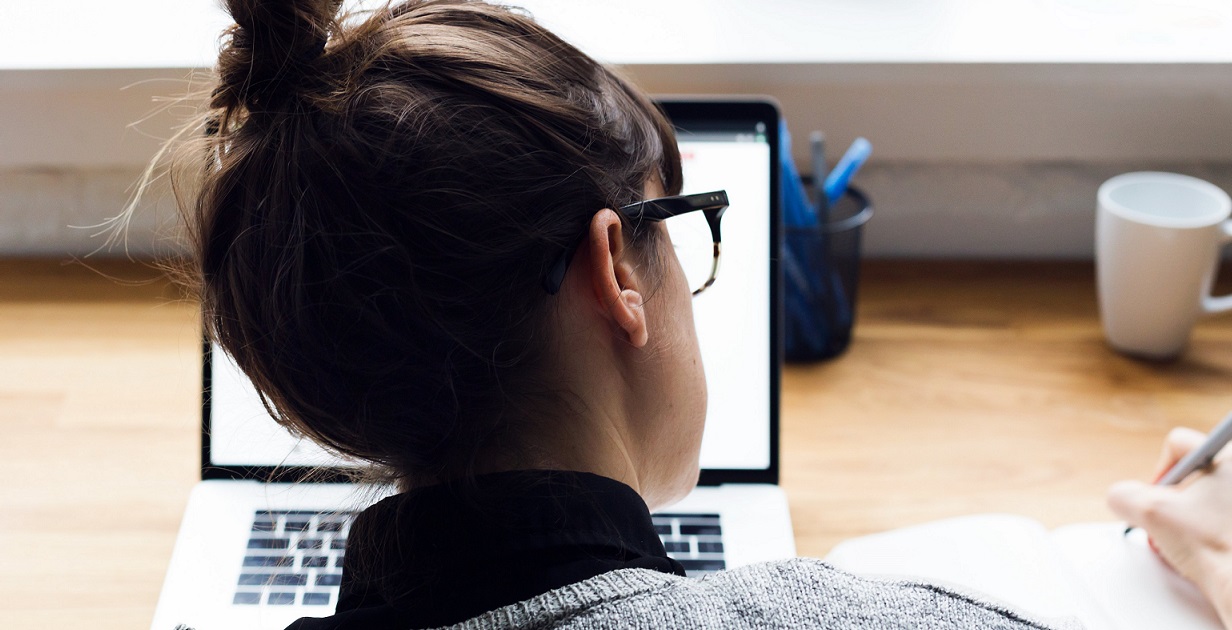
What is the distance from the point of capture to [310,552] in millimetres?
717

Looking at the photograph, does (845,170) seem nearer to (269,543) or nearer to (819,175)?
(819,175)

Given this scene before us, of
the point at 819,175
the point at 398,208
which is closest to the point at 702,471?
the point at 819,175

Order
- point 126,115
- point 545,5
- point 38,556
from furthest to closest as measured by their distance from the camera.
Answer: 1. point 545,5
2. point 126,115
3. point 38,556

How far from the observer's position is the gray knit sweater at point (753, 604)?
44 centimetres

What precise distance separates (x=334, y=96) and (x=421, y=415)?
14cm

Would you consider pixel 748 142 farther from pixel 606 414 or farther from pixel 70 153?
pixel 70 153

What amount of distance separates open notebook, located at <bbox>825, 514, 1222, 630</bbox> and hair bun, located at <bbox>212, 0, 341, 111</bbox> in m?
0.46

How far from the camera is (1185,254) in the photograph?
0.91 metres

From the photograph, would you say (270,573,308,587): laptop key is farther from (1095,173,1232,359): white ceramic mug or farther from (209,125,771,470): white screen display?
(1095,173,1232,359): white ceramic mug

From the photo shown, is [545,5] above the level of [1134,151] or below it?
above

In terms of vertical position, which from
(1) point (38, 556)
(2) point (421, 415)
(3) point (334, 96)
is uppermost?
(3) point (334, 96)

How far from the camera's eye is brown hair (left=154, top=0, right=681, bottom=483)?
1.48 ft

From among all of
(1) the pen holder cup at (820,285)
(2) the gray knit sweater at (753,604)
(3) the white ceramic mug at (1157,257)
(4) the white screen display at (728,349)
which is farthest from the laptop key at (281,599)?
(3) the white ceramic mug at (1157,257)

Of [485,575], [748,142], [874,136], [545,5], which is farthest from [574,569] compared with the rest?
[545,5]
